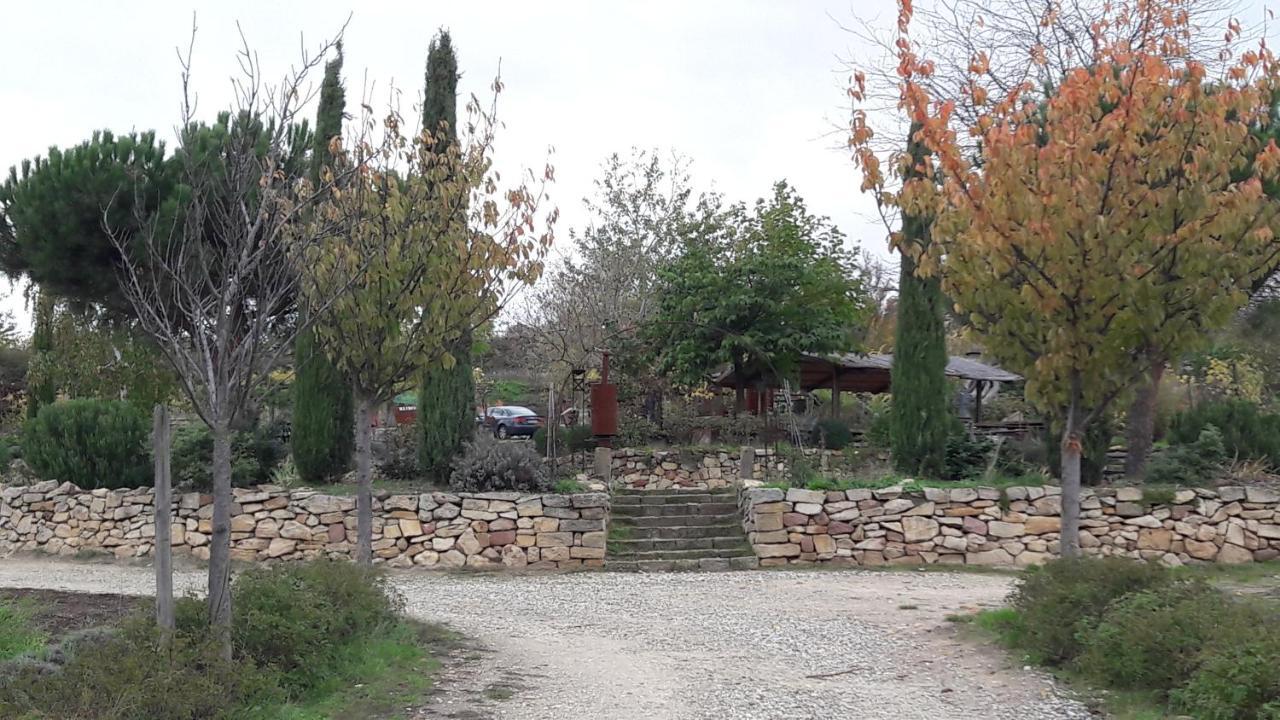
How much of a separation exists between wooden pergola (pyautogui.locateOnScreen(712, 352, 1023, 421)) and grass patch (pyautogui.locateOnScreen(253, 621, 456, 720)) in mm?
15028

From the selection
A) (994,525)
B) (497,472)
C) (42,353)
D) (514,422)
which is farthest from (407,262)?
(514,422)

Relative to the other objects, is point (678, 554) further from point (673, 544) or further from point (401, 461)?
point (401, 461)

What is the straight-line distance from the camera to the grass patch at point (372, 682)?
559 centimetres

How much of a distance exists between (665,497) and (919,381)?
371 centimetres

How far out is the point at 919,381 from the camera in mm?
14125

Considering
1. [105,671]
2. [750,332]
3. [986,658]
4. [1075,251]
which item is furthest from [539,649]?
[750,332]

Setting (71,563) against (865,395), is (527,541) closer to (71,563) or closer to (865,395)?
(71,563)

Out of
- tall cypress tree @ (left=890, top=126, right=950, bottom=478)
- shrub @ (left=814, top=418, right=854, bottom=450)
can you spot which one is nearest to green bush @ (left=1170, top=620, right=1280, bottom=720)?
tall cypress tree @ (left=890, top=126, right=950, bottom=478)

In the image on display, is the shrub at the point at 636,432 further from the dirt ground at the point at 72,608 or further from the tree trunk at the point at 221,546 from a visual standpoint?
the tree trunk at the point at 221,546

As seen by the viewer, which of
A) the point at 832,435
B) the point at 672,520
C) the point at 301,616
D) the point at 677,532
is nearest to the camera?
the point at 301,616

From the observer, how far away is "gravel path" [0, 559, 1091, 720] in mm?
5957

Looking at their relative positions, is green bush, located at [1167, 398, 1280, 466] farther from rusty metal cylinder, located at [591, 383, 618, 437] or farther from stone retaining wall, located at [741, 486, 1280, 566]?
rusty metal cylinder, located at [591, 383, 618, 437]

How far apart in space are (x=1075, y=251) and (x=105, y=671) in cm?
636

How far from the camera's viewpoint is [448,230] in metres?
8.74
